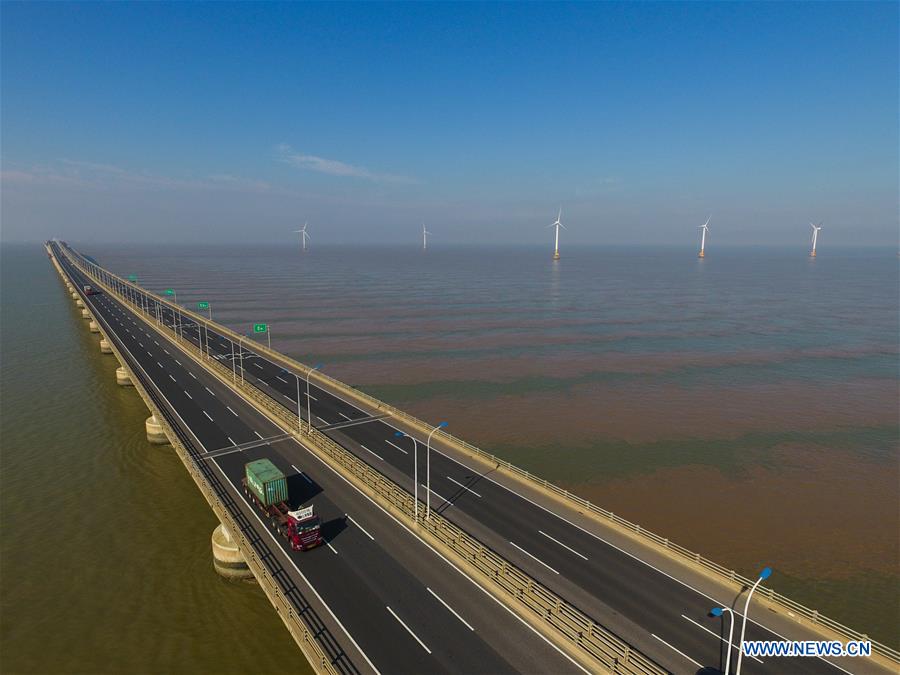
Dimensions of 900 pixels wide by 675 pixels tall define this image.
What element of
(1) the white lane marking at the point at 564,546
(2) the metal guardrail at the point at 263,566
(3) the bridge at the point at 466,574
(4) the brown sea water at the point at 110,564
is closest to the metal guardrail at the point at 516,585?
(3) the bridge at the point at 466,574

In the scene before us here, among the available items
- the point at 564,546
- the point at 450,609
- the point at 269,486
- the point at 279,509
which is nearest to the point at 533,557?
the point at 564,546

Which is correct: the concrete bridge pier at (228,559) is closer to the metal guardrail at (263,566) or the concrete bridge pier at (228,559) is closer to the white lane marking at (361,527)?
the metal guardrail at (263,566)

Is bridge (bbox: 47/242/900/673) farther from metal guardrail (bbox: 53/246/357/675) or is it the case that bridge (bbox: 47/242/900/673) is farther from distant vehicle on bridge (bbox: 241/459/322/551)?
distant vehicle on bridge (bbox: 241/459/322/551)

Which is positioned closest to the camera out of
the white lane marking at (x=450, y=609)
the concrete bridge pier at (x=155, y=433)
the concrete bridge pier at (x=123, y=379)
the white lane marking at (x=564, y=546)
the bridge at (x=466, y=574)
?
the bridge at (x=466, y=574)

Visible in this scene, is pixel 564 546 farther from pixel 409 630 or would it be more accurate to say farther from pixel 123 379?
pixel 123 379

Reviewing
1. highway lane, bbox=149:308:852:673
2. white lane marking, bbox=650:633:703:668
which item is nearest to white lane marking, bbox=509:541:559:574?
highway lane, bbox=149:308:852:673

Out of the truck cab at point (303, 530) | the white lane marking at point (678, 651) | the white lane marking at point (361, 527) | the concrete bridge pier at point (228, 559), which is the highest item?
the truck cab at point (303, 530)
